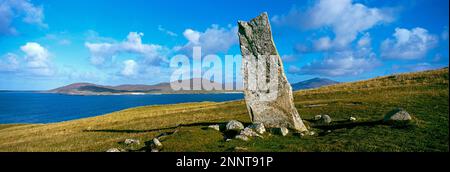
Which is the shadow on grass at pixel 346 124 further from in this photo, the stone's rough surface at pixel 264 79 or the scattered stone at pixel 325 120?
the stone's rough surface at pixel 264 79

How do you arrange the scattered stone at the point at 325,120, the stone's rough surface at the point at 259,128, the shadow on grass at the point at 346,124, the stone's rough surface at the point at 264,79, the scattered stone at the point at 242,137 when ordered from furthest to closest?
the scattered stone at the point at 325,120, the stone's rough surface at the point at 264,79, the shadow on grass at the point at 346,124, the stone's rough surface at the point at 259,128, the scattered stone at the point at 242,137

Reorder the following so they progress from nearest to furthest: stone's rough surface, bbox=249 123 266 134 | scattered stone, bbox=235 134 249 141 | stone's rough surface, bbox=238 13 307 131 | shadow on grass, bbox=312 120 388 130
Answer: scattered stone, bbox=235 134 249 141 → stone's rough surface, bbox=249 123 266 134 → shadow on grass, bbox=312 120 388 130 → stone's rough surface, bbox=238 13 307 131

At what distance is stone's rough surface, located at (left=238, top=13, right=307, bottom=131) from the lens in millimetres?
21906

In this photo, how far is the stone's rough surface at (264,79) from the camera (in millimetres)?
21906

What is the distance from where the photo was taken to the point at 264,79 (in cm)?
2267

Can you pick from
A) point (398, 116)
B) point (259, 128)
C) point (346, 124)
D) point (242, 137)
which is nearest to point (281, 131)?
point (259, 128)

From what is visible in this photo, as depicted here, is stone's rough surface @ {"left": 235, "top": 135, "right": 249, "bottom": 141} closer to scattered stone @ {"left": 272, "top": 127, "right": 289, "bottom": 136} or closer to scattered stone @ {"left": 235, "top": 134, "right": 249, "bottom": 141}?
scattered stone @ {"left": 235, "top": 134, "right": 249, "bottom": 141}

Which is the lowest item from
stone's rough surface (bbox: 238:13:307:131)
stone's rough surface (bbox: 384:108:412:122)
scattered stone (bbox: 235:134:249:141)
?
scattered stone (bbox: 235:134:249:141)

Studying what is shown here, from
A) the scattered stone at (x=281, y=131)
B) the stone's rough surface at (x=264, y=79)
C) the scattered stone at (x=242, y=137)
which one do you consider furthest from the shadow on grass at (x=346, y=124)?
the scattered stone at (x=242, y=137)

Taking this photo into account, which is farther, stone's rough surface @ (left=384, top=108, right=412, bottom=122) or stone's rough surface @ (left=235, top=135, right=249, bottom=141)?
stone's rough surface @ (left=384, top=108, right=412, bottom=122)

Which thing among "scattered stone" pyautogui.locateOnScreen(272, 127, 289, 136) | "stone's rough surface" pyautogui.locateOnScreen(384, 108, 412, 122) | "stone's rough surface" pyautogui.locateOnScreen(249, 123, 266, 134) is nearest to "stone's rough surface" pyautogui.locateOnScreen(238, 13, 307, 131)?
"scattered stone" pyautogui.locateOnScreen(272, 127, 289, 136)

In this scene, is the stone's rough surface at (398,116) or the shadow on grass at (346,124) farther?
the shadow on grass at (346,124)
